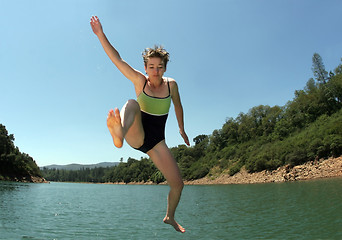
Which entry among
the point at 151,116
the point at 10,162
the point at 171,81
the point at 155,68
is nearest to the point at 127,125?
the point at 151,116

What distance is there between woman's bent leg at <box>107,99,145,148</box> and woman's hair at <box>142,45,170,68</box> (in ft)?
2.14

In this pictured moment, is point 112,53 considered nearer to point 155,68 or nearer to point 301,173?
point 155,68

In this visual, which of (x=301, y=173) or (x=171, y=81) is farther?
(x=301, y=173)

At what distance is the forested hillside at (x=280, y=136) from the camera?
170ft

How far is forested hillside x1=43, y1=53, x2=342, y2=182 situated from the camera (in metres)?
51.7

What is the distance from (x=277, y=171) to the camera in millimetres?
54312

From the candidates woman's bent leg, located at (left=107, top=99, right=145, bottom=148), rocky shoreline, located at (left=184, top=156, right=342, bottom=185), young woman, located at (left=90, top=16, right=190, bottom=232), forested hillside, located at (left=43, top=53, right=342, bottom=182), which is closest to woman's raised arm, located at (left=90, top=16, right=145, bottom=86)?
young woman, located at (left=90, top=16, right=190, bottom=232)

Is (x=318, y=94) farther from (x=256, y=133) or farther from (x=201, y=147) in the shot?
(x=201, y=147)

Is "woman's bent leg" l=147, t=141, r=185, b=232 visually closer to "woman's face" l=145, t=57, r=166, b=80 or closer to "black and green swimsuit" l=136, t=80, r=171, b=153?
"black and green swimsuit" l=136, t=80, r=171, b=153

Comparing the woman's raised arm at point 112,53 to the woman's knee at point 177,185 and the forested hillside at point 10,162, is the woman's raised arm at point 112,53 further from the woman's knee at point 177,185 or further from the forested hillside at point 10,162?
the forested hillside at point 10,162

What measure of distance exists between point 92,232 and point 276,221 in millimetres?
9667

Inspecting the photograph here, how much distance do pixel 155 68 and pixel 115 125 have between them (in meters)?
0.92

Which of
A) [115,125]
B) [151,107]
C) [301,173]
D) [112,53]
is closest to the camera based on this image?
[115,125]

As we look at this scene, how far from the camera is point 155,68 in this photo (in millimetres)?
3000
